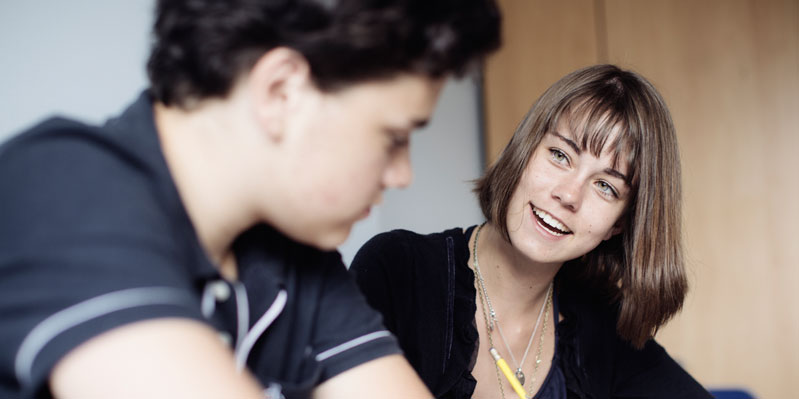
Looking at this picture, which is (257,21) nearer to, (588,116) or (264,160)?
(264,160)

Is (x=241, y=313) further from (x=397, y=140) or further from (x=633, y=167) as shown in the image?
(x=633, y=167)

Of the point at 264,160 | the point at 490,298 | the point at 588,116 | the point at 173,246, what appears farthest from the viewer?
the point at 490,298

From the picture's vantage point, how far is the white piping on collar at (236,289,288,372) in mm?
678

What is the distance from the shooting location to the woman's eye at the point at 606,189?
4.04 feet

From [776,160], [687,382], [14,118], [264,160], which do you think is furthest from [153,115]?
[776,160]

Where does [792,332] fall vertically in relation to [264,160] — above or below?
below

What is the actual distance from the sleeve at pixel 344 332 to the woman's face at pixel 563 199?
1.63ft

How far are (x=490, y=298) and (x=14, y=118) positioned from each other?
103 centimetres

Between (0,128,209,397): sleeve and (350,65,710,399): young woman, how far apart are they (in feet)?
2.34

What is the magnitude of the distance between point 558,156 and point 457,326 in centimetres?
39

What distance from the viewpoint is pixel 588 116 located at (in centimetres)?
120

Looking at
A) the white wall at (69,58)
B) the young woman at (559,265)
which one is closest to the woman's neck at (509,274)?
the young woman at (559,265)

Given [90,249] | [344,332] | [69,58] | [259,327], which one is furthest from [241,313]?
[69,58]

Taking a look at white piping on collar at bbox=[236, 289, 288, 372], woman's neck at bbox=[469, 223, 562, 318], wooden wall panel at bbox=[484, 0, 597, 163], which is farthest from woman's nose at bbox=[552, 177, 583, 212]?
wooden wall panel at bbox=[484, 0, 597, 163]
